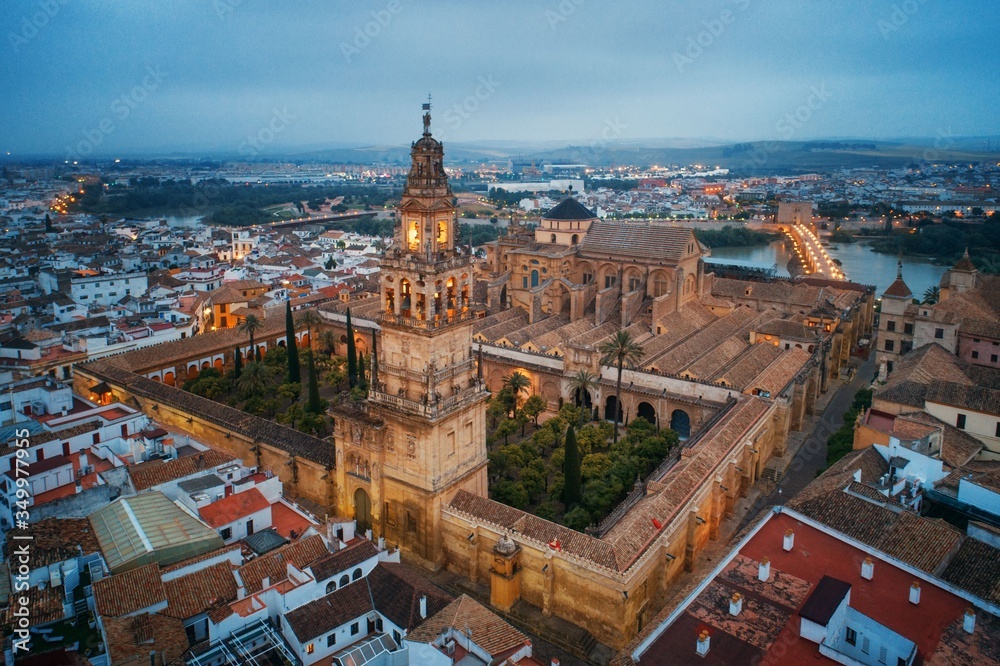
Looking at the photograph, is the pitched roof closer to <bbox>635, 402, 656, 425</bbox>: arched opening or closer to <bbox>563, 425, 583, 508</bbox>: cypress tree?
<bbox>635, 402, 656, 425</bbox>: arched opening

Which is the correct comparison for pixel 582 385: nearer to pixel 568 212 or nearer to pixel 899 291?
pixel 568 212

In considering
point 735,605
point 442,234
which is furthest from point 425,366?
point 735,605

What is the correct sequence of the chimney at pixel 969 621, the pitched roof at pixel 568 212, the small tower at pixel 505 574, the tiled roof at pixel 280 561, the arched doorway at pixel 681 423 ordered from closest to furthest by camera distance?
the chimney at pixel 969 621 → the tiled roof at pixel 280 561 → the small tower at pixel 505 574 → the arched doorway at pixel 681 423 → the pitched roof at pixel 568 212

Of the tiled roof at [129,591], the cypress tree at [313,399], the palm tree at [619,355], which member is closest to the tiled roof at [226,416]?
the cypress tree at [313,399]

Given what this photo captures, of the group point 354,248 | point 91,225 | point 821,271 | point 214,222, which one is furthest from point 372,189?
point 821,271

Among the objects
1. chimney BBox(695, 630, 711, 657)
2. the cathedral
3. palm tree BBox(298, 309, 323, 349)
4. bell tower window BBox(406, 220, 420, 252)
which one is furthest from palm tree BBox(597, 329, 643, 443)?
palm tree BBox(298, 309, 323, 349)

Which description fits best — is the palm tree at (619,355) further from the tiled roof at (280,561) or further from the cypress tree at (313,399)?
the tiled roof at (280,561)
